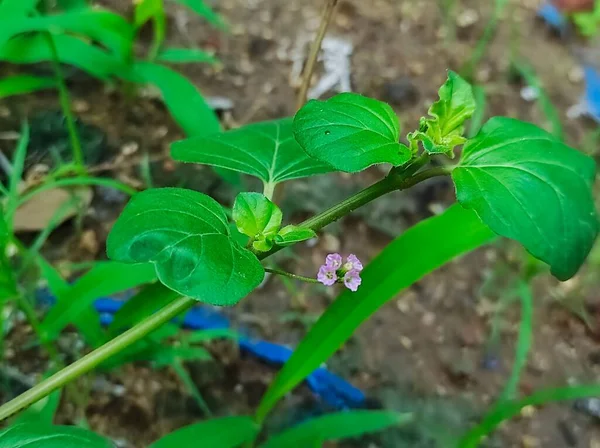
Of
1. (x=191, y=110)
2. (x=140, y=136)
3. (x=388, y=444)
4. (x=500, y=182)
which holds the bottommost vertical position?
(x=388, y=444)

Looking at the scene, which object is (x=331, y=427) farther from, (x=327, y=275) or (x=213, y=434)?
(x=327, y=275)

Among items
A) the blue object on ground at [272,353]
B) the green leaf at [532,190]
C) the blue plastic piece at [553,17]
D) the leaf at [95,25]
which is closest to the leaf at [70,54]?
the leaf at [95,25]

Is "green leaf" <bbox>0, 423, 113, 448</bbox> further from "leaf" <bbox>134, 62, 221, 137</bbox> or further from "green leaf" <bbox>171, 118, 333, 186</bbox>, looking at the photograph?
"leaf" <bbox>134, 62, 221, 137</bbox>

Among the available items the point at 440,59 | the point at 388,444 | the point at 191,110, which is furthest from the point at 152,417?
the point at 440,59

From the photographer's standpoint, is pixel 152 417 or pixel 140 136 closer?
pixel 152 417

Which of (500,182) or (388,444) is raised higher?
(500,182)

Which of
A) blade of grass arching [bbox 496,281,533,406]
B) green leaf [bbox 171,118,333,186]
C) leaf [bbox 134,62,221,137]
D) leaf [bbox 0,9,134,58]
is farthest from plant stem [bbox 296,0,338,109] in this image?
blade of grass arching [bbox 496,281,533,406]

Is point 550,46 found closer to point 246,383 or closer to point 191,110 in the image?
point 191,110

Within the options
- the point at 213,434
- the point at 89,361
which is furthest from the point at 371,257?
the point at 89,361
